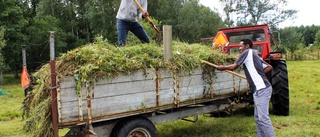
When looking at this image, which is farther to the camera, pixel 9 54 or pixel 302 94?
pixel 9 54

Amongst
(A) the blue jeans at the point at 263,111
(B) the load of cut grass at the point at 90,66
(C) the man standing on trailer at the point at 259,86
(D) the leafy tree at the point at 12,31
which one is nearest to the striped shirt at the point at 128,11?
(B) the load of cut grass at the point at 90,66

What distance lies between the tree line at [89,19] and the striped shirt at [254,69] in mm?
21962

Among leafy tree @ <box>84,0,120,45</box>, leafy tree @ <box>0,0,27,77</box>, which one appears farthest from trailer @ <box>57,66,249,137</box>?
leafy tree @ <box>84,0,120,45</box>

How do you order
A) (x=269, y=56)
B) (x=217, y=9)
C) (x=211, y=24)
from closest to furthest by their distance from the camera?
1. (x=269, y=56)
2. (x=211, y=24)
3. (x=217, y=9)

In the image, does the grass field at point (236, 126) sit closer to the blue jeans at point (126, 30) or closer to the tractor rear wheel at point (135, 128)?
the tractor rear wheel at point (135, 128)

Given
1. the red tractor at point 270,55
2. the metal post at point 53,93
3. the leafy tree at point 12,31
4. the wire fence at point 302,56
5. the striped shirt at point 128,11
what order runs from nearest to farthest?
the metal post at point 53,93, the striped shirt at point 128,11, the red tractor at point 270,55, the leafy tree at point 12,31, the wire fence at point 302,56

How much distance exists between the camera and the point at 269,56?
7.34m

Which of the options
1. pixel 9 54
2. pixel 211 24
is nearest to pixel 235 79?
pixel 9 54

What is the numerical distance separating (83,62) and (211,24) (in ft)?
113

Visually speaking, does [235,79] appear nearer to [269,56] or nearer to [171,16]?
[269,56]

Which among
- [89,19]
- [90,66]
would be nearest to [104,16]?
[89,19]

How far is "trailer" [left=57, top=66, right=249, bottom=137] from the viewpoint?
3707mm

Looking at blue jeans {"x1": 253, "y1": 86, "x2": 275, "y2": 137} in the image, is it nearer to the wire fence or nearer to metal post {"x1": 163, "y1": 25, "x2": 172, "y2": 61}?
metal post {"x1": 163, "y1": 25, "x2": 172, "y2": 61}

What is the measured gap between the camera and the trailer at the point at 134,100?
371 cm
